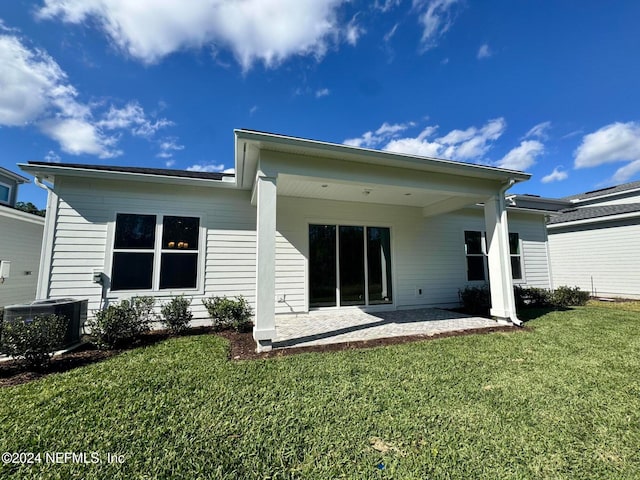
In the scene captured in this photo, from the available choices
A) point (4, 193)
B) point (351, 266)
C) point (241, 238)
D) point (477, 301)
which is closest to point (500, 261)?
point (477, 301)

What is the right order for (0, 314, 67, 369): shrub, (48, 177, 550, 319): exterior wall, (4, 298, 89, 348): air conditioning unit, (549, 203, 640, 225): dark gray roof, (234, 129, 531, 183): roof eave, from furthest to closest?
(549, 203, 640, 225): dark gray roof
(48, 177, 550, 319): exterior wall
(234, 129, 531, 183): roof eave
(4, 298, 89, 348): air conditioning unit
(0, 314, 67, 369): shrub

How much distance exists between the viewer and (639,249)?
10.0 meters

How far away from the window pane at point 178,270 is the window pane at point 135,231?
1.69ft

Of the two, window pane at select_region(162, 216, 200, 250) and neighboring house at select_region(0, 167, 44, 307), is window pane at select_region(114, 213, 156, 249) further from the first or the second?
neighboring house at select_region(0, 167, 44, 307)

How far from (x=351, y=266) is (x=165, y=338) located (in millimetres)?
4908

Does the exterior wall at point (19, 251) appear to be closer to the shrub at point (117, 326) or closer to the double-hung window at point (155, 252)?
the double-hung window at point (155, 252)

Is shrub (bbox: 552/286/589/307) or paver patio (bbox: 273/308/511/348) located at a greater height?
shrub (bbox: 552/286/589/307)

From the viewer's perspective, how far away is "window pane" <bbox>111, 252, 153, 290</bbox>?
230 inches

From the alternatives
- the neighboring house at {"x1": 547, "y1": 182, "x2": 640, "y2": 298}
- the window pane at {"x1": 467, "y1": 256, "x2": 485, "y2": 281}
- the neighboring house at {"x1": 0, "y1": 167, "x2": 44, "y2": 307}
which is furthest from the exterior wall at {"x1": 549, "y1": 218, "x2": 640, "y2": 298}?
the neighboring house at {"x1": 0, "y1": 167, "x2": 44, "y2": 307}

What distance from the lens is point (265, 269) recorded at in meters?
4.41

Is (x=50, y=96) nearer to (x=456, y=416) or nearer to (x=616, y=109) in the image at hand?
(x=456, y=416)

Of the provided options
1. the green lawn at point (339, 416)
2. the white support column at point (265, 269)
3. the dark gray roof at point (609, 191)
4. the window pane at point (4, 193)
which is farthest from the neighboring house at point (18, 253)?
the dark gray roof at point (609, 191)

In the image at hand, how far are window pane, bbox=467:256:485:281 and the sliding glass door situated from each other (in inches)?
125

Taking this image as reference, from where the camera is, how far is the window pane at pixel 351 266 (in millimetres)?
7749
